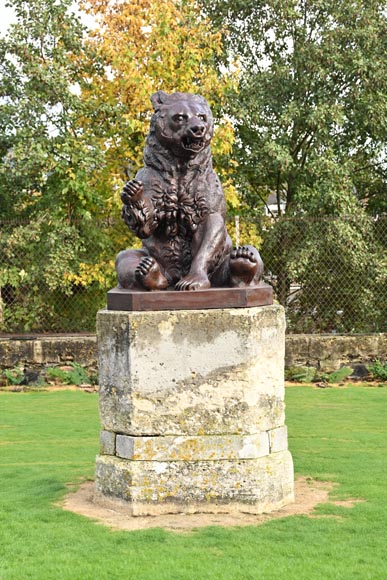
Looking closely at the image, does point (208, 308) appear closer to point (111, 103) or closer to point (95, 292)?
point (95, 292)

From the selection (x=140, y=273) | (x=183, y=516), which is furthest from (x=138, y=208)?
(x=183, y=516)

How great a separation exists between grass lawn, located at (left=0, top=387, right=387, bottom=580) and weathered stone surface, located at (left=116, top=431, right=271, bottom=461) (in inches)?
→ 21.5

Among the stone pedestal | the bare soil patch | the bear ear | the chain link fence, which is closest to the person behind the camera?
the bare soil patch

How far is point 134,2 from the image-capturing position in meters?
17.6

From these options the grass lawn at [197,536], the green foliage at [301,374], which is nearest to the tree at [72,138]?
the green foliage at [301,374]

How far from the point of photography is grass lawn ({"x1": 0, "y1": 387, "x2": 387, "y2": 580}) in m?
5.36

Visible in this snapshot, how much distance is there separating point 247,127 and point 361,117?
1917mm

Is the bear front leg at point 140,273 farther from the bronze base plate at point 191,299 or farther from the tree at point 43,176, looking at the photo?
the tree at point 43,176

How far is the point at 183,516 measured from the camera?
6.40m

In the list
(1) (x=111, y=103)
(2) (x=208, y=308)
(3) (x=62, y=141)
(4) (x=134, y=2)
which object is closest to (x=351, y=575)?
(2) (x=208, y=308)

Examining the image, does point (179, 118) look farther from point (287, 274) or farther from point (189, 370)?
point (287, 274)

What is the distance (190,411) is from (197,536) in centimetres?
90

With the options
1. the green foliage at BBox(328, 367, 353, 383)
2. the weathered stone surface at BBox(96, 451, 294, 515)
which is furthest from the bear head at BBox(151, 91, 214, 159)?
the green foliage at BBox(328, 367, 353, 383)

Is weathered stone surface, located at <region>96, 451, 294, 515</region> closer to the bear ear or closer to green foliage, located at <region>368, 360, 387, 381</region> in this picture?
the bear ear
